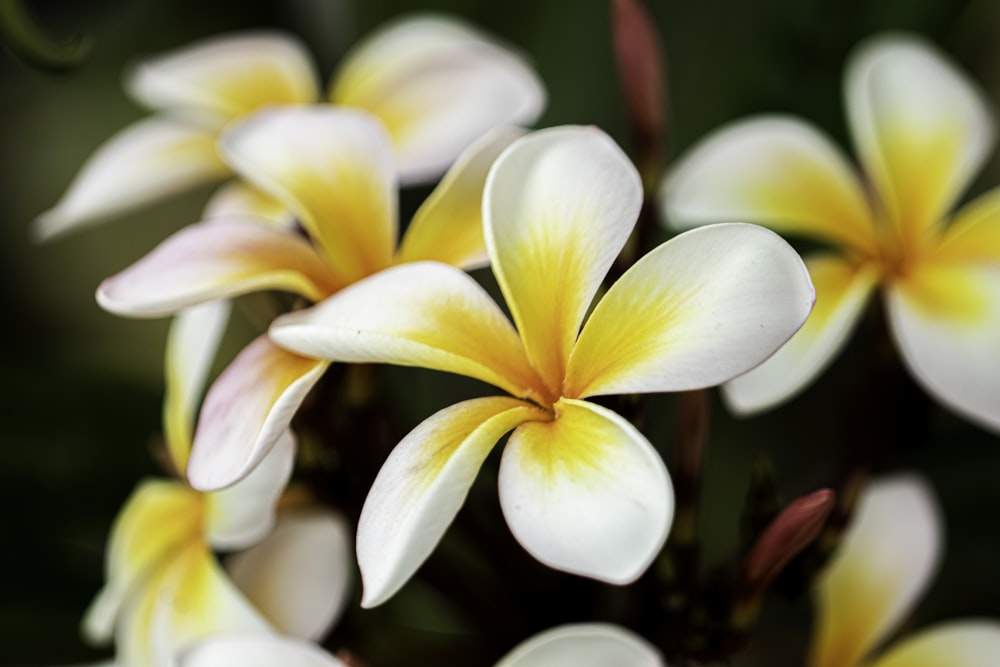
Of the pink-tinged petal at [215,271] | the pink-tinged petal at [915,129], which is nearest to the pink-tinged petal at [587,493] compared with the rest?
the pink-tinged petal at [215,271]

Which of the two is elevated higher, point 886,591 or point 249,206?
point 249,206

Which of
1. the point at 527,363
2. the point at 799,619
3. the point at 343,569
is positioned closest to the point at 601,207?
the point at 527,363

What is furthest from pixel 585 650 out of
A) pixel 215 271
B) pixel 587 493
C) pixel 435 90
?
pixel 435 90

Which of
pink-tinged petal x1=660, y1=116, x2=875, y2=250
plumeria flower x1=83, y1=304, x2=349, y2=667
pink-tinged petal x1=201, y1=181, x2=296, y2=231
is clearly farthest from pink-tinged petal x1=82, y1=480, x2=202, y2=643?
pink-tinged petal x1=660, y1=116, x2=875, y2=250

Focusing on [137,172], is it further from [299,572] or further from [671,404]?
[671,404]

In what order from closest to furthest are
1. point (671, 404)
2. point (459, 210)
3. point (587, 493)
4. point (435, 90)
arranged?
point (587, 493) < point (459, 210) < point (435, 90) < point (671, 404)

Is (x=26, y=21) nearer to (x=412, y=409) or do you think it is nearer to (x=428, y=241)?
(x=428, y=241)

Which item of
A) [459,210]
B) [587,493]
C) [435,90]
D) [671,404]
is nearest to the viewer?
[587,493]
